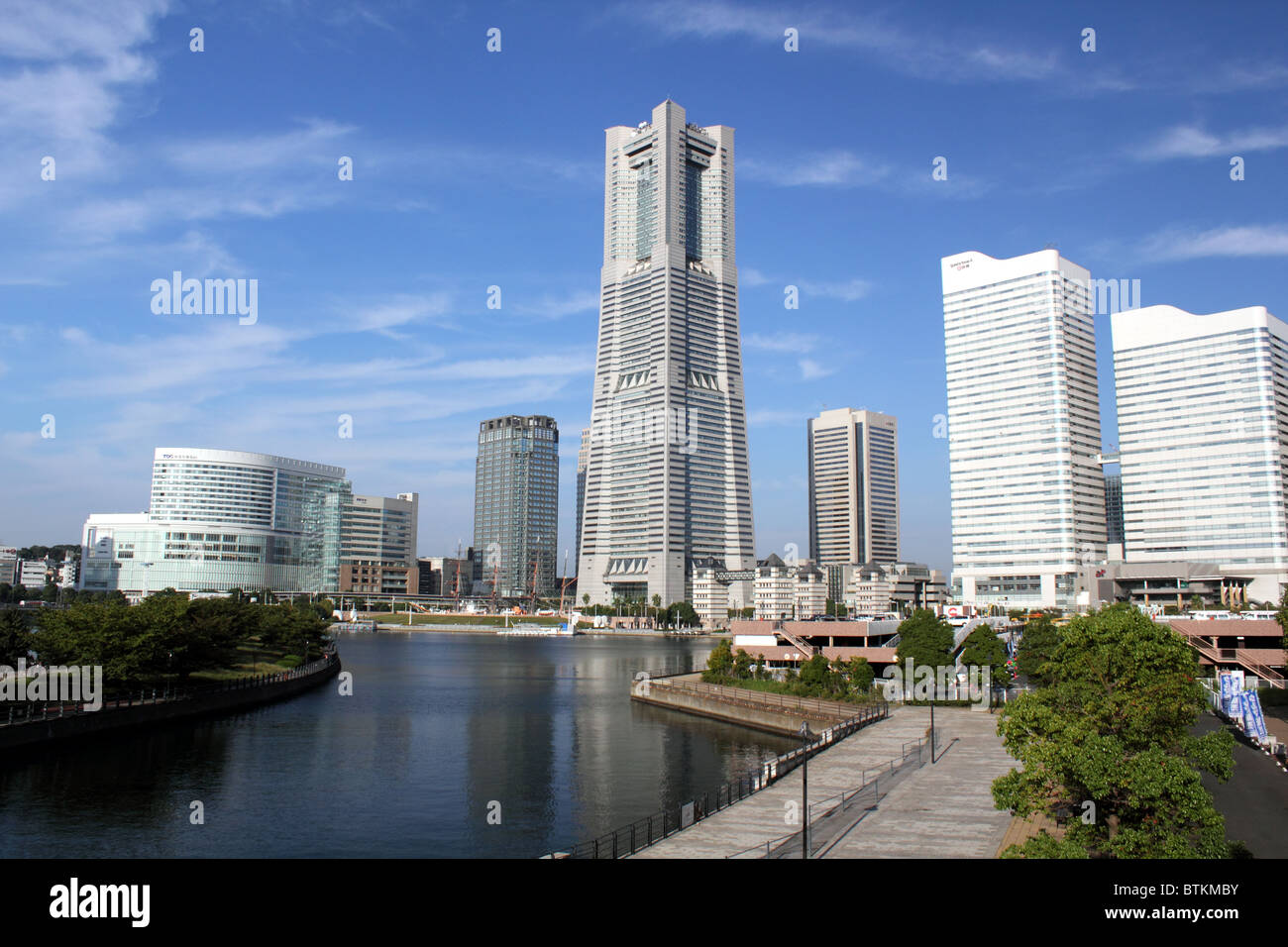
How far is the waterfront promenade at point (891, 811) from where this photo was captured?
85.4 feet

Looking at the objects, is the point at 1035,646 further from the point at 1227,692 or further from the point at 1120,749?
the point at 1120,749

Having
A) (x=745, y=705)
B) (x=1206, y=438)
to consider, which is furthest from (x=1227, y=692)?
(x=1206, y=438)

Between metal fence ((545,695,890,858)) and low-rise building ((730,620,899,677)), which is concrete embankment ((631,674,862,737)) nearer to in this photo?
metal fence ((545,695,890,858))

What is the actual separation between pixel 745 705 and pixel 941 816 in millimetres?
34797

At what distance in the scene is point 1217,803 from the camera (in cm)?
3147

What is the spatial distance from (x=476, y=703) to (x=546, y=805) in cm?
3677

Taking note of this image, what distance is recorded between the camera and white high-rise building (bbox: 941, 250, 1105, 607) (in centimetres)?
17525

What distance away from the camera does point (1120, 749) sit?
18.5 meters

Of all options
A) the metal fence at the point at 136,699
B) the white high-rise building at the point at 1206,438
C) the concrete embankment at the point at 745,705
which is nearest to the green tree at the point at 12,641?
the metal fence at the point at 136,699

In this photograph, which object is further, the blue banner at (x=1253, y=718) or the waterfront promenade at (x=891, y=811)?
the blue banner at (x=1253, y=718)

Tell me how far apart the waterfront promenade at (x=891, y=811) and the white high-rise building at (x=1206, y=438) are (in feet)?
475

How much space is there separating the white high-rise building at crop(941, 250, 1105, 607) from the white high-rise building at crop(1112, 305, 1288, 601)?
7.75 metres

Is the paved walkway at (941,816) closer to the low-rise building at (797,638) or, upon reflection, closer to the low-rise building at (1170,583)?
the low-rise building at (797,638)
